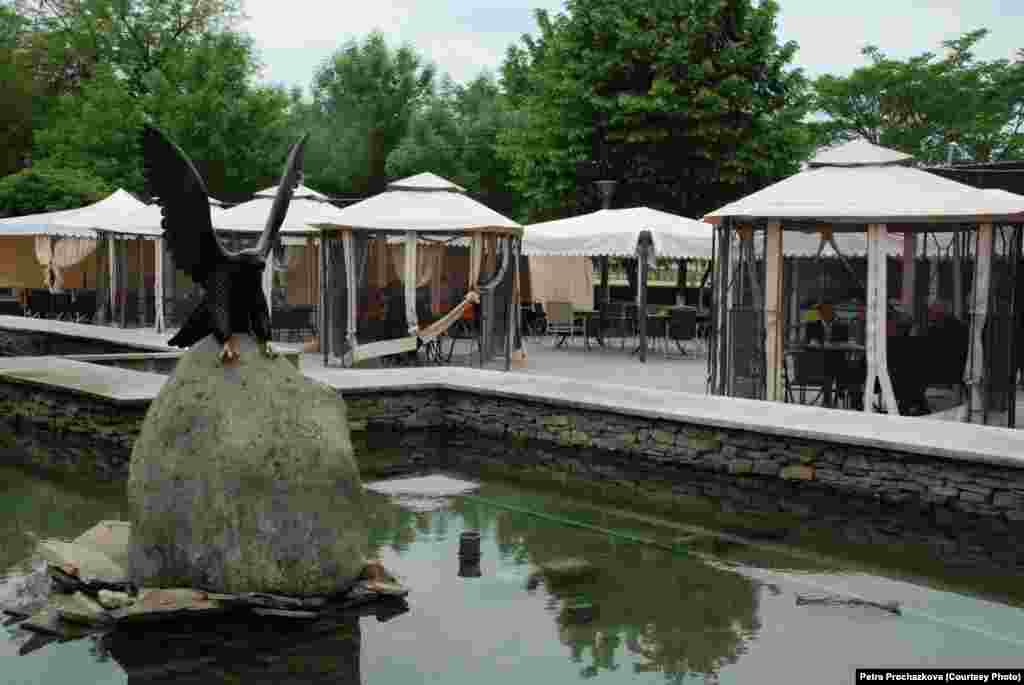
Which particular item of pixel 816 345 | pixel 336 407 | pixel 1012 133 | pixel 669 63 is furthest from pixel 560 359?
pixel 1012 133

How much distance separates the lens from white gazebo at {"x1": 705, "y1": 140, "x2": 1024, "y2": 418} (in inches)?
466

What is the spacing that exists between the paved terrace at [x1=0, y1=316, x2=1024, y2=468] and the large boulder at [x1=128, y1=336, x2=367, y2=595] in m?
4.55

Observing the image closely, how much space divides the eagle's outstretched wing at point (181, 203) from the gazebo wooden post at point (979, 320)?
26.2 ft

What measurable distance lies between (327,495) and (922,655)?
11.1 feet

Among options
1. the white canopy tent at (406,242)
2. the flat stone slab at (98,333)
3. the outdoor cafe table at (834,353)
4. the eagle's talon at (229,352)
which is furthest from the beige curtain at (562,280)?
the eagle's talon at (229,352)

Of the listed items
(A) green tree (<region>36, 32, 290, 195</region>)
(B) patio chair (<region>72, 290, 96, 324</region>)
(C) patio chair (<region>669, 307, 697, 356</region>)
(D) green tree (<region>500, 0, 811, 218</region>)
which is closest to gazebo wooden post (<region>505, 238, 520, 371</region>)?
(C) patio chair (<region>669, 307, 697, 356</region>)

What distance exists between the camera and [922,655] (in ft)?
21.0

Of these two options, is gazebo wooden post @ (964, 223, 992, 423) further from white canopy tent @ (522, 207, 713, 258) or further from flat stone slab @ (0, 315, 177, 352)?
flat stone slab @ (0, 315, 177, 352)

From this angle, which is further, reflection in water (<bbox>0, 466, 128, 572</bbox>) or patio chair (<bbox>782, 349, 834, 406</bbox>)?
→ patio chair (<bbox>782, 349, 834, 406</bbox>)

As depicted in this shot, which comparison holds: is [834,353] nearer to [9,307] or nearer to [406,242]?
[406,242]

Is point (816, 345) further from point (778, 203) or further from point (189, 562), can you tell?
point (189, 562)

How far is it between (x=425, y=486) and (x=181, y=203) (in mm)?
4665

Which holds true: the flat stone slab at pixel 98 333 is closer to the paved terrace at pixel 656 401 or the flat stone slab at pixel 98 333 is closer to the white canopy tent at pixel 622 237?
the paved terrace at pixel 656 401

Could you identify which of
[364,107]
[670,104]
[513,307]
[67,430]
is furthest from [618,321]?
[364,107]
